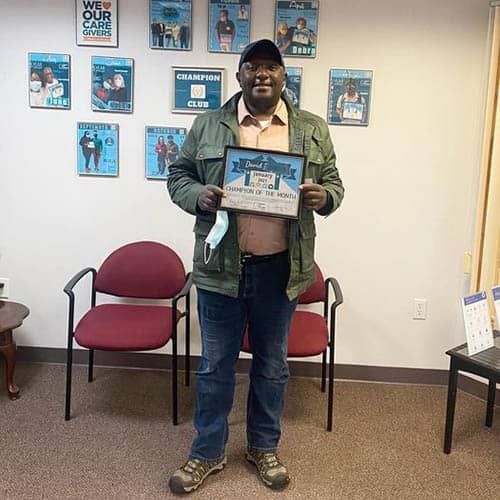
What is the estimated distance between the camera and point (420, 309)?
3008 millimetres

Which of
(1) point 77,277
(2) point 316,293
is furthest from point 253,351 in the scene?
(1) point 77,277

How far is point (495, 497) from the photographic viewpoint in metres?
2.12

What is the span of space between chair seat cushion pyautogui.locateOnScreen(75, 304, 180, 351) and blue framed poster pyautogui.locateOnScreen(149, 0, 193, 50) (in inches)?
53.6

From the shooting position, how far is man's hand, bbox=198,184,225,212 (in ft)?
6.00

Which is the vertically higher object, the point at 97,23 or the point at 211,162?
the point at 97,23

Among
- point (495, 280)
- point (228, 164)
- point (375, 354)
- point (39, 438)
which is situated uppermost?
Answer: point (228, 164)

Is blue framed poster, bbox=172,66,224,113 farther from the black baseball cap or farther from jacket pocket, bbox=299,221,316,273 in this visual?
jacket pocket, bbox=299,221,316,273

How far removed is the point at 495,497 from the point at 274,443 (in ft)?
2.86

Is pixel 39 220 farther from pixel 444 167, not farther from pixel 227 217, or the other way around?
pixel 444 167

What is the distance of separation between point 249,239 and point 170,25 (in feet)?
4.78

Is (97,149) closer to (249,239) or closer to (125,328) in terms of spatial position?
(125,328)

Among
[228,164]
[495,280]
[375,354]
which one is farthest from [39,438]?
[495,280]

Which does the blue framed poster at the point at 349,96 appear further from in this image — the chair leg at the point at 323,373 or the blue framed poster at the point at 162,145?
the chair leg at the point at 323,373

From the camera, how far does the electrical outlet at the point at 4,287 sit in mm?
3105
